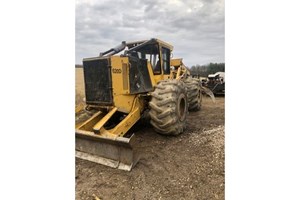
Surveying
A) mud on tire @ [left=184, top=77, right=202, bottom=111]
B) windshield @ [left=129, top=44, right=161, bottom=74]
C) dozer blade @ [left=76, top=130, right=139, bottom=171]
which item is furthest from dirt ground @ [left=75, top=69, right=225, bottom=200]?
mud on tire @ [left=184, top=77, right=202, bottom=111]

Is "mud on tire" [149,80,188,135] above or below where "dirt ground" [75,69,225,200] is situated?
above

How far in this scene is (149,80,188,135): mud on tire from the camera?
1.97 m

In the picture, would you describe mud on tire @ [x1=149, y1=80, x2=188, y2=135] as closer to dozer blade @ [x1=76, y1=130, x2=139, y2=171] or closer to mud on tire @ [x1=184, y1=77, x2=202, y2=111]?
dozer blade @ [x1=76, y1=130, x2=139, y2=171]

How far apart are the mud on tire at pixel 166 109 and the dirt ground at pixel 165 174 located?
137 millimetres

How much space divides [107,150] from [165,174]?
0.44m

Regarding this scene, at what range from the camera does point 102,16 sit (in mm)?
1510

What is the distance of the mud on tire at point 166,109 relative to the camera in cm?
197

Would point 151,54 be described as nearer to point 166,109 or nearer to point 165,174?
point 166,109

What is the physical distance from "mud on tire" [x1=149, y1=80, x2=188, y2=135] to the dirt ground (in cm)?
14

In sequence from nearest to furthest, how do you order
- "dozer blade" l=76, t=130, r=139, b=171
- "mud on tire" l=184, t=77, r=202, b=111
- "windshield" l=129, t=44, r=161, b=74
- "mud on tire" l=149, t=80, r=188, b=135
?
"dozer blade" l=76, t=130, r=139, b=171 → "mud on tire" l=149, t=80, r=188, b=135 → "windshield" l=129, t=44, r=161, b=74 → "mud on tire" l=184, t=77, r=202, b=111

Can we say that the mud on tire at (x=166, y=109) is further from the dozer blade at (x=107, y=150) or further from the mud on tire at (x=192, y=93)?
the mud on tire at (x=192, y=93)

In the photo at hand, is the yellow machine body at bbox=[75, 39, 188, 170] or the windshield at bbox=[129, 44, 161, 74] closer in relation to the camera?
the yellow machine body at bbox=[75, 39, 188, 170]
